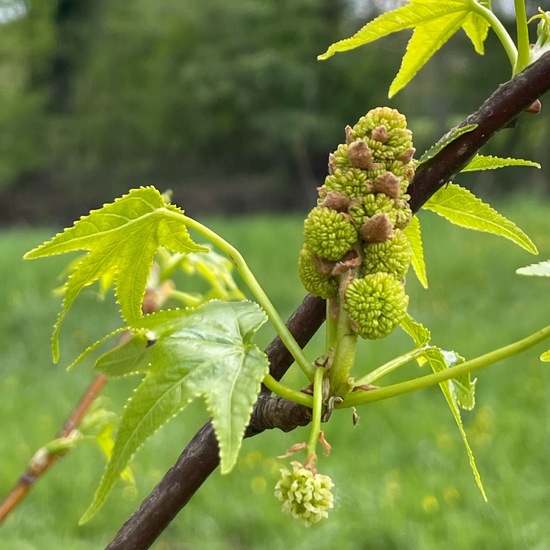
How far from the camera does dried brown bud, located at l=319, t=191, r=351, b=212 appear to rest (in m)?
0.54

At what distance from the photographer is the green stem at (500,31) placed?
1.94 feet

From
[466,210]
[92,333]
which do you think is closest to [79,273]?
[466,210]

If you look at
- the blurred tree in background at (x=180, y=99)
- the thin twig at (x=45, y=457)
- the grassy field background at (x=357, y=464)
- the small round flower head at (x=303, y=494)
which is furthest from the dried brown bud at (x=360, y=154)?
the blurred tree in background at (x=180, y=99)

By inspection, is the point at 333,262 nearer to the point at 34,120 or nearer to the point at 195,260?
the point at 195,260

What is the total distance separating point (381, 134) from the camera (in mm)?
544

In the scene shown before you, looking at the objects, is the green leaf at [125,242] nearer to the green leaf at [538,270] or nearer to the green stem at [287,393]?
the green stem at [287,393]

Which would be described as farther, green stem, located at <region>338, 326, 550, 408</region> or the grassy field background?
the grassy field background

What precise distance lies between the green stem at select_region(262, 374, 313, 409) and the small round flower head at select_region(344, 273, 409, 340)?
62 mm

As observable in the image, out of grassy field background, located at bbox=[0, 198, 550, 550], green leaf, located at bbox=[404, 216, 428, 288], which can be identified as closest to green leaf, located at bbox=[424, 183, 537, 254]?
green leaf, located at bbox=[404, 216, 428, 288]

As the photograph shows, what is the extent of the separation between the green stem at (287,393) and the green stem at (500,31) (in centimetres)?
31

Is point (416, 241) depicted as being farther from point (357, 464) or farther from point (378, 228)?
point (357, 464)

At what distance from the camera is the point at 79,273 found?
0.61 m

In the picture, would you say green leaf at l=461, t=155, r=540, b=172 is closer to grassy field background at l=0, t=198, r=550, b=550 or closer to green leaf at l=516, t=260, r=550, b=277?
green leaf at l=516, t=260, r=550, b=277

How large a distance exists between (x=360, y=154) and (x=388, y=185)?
0.10ft
